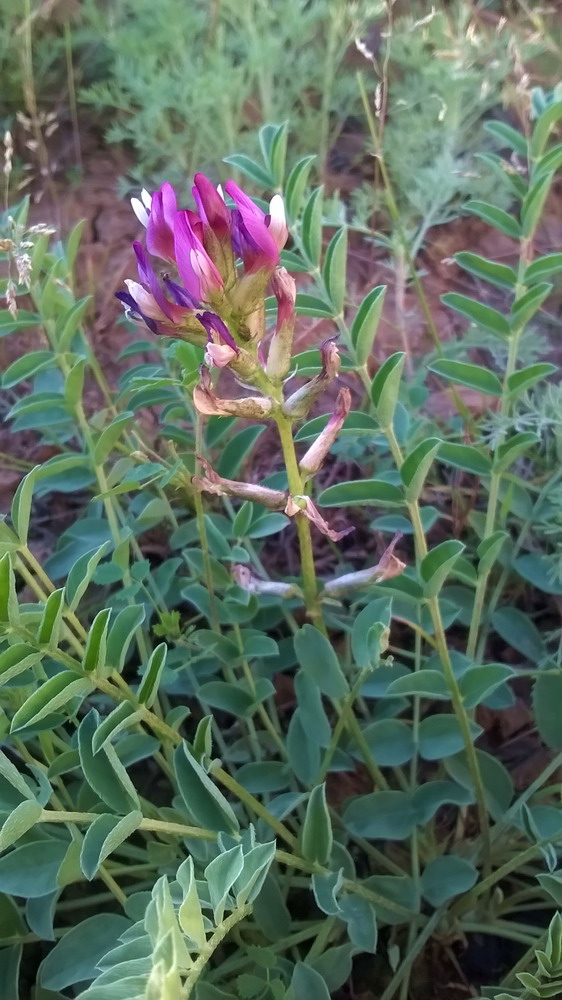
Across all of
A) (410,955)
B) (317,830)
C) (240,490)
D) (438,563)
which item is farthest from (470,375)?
(410,955)

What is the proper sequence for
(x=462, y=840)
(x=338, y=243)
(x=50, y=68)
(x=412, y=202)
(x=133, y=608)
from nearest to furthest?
(x=133, y=608), (x=338, y=243), (x=462, y=840), (x=412, y=202), (x=50, y=68)

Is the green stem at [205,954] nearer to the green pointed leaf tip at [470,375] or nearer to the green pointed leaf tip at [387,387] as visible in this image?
the green pointed leaf tip at [387,387]

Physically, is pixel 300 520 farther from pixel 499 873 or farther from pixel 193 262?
pixel 499 873

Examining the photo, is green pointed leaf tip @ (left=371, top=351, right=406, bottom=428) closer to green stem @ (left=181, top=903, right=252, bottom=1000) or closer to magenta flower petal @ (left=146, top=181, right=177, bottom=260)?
magenta flower petal @ (left=146, top=181, right=177, bottom=260)

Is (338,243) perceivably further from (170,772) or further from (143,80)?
(143,80)

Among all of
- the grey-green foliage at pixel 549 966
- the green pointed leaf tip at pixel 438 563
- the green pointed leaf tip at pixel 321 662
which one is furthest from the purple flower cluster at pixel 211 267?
the grey-green foliage at pixel 549 966

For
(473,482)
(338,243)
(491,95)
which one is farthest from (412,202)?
(338,243)
